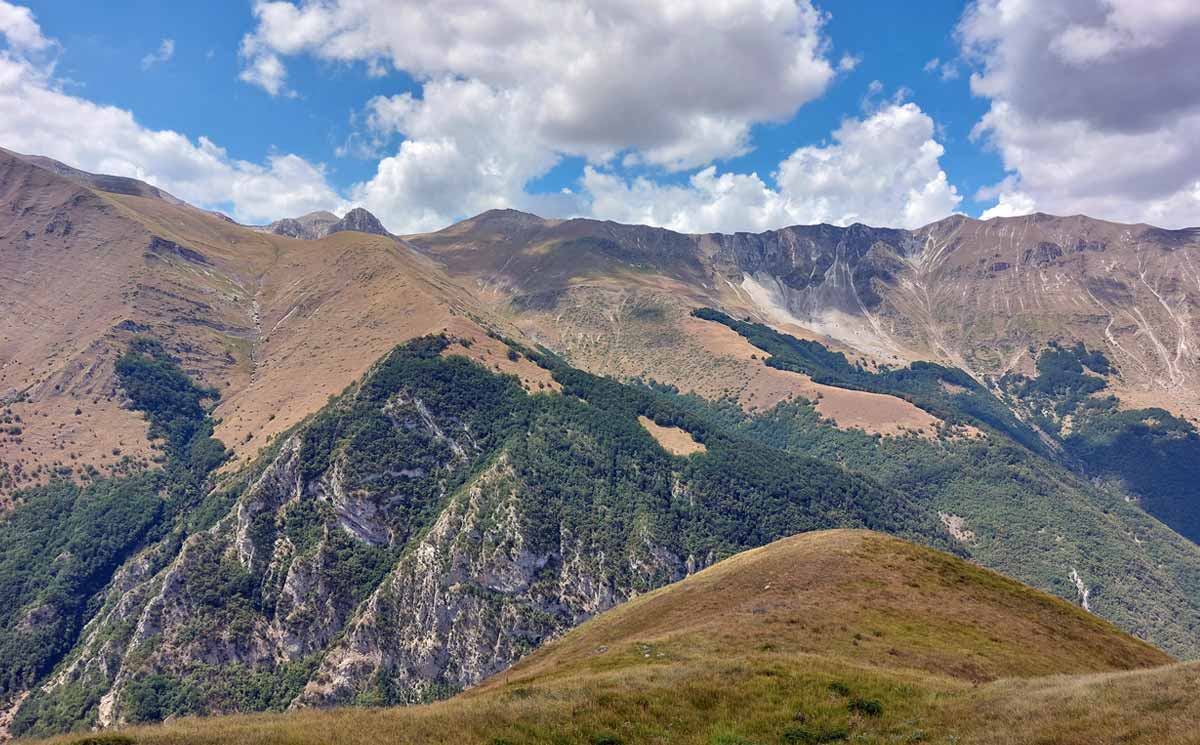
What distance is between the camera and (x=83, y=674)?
164 meters

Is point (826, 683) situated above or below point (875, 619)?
above

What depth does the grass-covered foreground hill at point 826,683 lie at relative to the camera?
2586 cm

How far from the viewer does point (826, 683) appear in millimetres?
33562

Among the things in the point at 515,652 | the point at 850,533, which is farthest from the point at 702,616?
the point at 515,652

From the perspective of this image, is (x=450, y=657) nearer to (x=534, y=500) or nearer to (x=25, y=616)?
(x=534, y=500)

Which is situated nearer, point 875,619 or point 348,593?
point 875,619

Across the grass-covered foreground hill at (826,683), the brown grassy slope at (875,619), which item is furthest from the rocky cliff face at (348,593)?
the grass-covered foreground hill at (826,683)

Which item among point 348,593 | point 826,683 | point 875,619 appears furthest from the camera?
point 348,593

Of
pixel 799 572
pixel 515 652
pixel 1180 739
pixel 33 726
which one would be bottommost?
pixel 33 726

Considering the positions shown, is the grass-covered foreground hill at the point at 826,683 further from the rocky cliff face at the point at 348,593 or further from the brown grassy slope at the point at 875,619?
the rocky cliff face at the point at 348,593

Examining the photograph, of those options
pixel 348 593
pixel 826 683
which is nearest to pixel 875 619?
pixel 826 683

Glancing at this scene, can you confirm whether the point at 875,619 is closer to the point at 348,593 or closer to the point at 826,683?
the point at 826,683

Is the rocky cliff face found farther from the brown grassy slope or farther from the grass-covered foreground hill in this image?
the grass-covered foreground hill

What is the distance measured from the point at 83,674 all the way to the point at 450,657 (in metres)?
95.7
